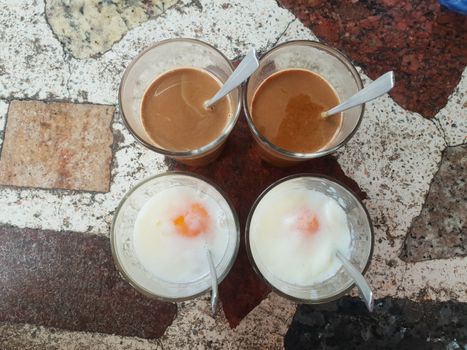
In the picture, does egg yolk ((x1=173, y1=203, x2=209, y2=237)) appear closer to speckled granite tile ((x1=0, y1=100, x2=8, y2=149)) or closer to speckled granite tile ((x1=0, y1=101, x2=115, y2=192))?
speckled granite tile ((x1=0, y1=101, x2=115, y2=192))

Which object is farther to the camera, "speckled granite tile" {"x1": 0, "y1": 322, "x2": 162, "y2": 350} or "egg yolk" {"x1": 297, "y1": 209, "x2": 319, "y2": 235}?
"speckled granite tile" {"x1": 0, "y1": 322, "x2": 162, "y2": 350}

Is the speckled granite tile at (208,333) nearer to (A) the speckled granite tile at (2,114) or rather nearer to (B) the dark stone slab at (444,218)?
(B) the dark stone slab at (444,218)

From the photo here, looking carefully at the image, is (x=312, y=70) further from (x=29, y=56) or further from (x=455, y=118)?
(x=29, y=56)

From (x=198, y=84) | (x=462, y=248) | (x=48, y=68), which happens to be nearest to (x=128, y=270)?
(x=198, y=84)

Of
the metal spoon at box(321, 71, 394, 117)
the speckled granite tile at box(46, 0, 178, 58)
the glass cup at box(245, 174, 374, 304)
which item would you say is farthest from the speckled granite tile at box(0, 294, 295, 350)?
the speckled granite tile at box(46, 0, 178, 58)

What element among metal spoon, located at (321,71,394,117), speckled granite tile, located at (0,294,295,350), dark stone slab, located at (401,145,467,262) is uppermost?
metal spoon, located at (321,71,394,117)

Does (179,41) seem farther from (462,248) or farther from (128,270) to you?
(462,248)
